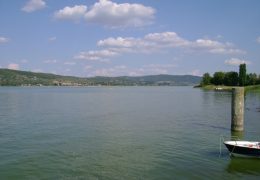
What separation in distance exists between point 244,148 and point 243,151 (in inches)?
12.9

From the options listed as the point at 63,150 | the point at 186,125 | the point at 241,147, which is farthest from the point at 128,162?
the point at 186,125

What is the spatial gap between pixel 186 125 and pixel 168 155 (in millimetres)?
19744

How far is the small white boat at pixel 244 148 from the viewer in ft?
91.7

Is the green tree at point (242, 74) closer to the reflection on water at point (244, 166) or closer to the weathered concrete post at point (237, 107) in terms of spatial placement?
the weathered concrete post at point (237, 107)

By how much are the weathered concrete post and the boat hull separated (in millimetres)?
11690

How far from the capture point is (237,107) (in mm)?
39531

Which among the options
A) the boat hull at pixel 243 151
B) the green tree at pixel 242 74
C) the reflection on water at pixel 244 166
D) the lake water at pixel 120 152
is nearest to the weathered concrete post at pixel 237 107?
the lake water at pixel 120 152

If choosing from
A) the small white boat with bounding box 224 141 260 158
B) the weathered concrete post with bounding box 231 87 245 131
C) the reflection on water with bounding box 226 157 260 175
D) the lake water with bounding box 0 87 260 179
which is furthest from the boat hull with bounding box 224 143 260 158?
the weathered concrete post with bounding box 231 87 245 131

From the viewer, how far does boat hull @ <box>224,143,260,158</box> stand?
27972 mm

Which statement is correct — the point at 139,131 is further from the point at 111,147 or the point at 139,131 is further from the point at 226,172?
the point at 226,172

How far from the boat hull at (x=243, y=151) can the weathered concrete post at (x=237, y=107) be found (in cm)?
1169

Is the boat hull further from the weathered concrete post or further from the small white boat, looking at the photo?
the weathered concrete post

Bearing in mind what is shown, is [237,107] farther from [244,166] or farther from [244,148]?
[244,166]

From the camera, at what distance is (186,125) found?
160 ft
